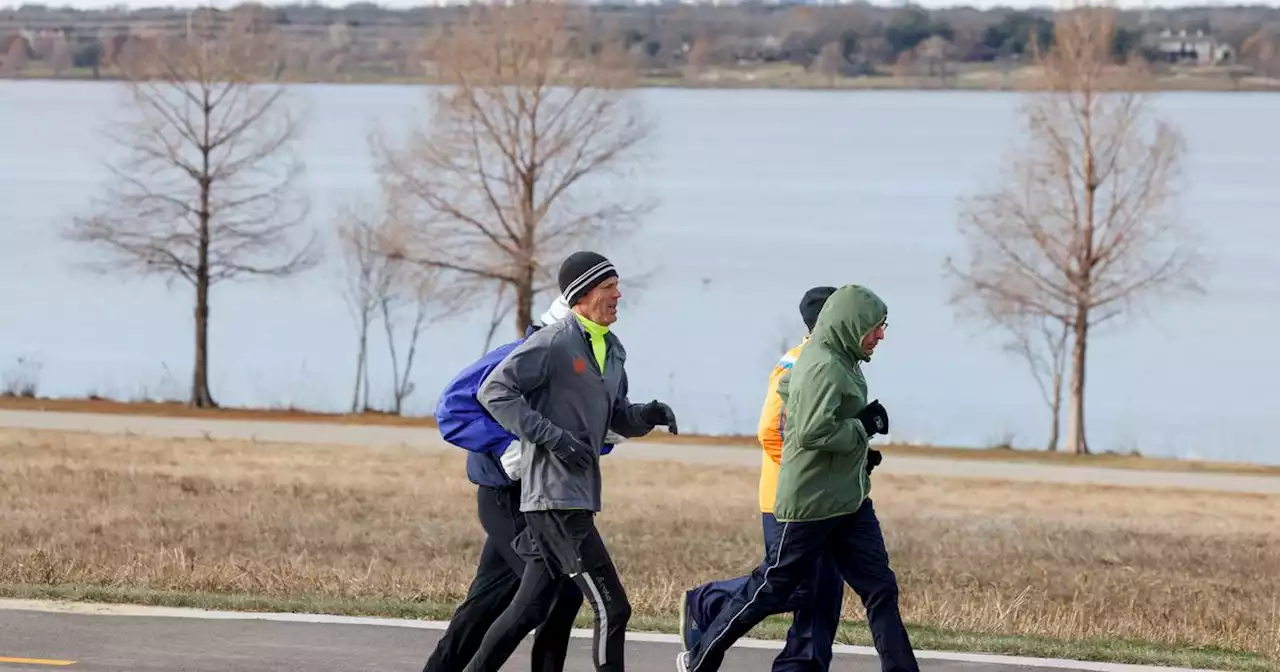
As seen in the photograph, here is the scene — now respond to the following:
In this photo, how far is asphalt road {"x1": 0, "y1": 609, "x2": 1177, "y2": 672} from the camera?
7.14 m

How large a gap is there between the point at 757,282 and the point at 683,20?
216ft

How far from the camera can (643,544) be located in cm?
1387

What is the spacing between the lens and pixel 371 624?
7906 mm

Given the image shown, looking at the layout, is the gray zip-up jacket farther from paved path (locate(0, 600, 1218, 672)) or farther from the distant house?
the distant house

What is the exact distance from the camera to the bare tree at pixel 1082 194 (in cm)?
4309

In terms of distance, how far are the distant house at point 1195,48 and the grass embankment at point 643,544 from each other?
71558mm

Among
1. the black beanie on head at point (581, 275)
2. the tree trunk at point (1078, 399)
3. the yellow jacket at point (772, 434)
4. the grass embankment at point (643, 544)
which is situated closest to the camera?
the black beanie on head at point (581, 275)

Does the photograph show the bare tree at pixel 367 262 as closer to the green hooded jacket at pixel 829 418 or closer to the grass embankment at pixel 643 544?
the grass embankment at pixel 643 544

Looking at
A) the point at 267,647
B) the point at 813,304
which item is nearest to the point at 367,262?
the point at 267,647

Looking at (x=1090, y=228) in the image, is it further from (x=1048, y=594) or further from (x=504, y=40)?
(x=1048, y=594)

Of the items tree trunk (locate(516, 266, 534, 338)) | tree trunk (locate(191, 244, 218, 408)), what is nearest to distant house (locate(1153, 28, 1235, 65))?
tree trunk (locate(516, 266, 534, 338))

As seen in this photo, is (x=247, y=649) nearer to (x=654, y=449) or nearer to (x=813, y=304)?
(x=813, y=304)

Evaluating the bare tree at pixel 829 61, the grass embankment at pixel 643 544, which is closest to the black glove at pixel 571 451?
the grass embankment at pixel 643 544

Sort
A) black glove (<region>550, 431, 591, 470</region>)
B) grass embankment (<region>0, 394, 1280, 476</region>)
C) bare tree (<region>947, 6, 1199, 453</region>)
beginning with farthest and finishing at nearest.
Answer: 1. bare tree (<region>947, 6, 1199, 453</region>)
2. grass embankment (<region>0, 394, 1280, 476</region>)
3. black glove (<region>550, 431, 591, 470</region>)
